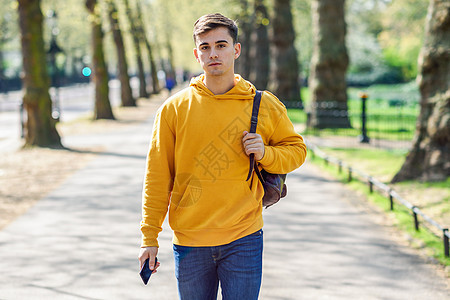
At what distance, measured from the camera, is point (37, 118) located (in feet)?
50.0

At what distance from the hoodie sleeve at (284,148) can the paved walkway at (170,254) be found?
2081 mm

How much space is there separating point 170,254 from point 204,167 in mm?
3456

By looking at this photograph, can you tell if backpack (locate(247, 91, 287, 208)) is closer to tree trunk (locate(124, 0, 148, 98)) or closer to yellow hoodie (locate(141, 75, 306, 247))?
yellow hoodie (locate(141, 75, 306, 247))

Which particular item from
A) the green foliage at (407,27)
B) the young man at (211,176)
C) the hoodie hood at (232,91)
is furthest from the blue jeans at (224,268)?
the green foliage at (407,27)

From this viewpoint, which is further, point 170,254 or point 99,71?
point 99,71

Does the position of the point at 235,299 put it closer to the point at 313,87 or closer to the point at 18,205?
the point at 18,205

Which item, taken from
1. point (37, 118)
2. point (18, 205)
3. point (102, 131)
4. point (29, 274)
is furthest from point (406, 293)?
point (102, 131)

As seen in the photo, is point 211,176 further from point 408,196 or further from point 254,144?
point 408,196

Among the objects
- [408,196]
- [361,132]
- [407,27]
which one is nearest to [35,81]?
[361,132]

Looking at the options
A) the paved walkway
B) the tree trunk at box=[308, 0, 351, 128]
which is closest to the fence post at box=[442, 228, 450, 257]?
the paved walkway

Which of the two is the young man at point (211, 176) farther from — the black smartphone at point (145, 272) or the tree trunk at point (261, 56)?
the tree trunk at point (261, 56)

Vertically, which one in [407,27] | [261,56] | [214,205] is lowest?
[261,56]

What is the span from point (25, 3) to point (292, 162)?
1336 centimetres

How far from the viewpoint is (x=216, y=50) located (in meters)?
2.84
